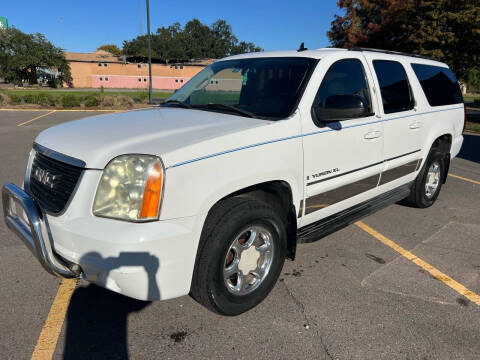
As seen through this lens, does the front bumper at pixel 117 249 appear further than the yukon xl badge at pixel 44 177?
No

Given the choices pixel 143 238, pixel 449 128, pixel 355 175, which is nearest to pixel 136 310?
pixel 143 238

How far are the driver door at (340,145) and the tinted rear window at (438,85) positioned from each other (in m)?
1.33

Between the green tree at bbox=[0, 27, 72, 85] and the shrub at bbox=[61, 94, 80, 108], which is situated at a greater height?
the green tree at bbox=[0, 27, 72, 85]

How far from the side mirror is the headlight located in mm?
1457

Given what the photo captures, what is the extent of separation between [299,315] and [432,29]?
61.2 feet

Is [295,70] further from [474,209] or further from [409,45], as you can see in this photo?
[409,45]

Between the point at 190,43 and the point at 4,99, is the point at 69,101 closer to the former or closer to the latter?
the point at 4,99

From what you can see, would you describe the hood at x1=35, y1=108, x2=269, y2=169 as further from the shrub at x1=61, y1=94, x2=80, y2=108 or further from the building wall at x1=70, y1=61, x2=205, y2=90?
the building wall at x1=70, y1=61, x2=205, y2=90

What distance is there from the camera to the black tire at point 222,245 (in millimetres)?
2283

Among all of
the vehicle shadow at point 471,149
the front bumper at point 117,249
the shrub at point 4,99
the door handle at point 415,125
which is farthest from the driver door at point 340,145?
the shrub at point 4,99

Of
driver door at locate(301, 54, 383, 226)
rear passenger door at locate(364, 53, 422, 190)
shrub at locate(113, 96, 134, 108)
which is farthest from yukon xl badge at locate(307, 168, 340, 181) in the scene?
shrub at locate(113, 96, 134, 108)

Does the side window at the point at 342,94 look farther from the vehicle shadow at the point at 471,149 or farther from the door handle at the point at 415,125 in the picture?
the vehicle shadow at the point at 471,149

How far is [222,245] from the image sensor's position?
2312 millimetres

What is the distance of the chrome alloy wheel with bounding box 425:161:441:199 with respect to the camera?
4.87 m
